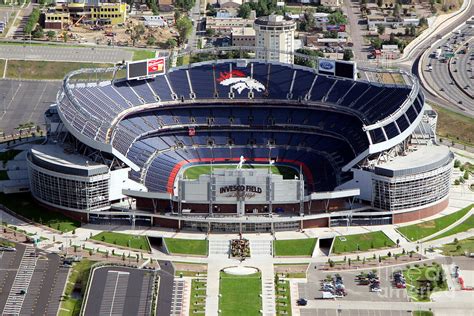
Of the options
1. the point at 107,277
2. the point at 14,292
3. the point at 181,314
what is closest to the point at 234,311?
the point at 181,314

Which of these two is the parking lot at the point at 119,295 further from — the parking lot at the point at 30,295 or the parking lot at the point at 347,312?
the parking lot at the point at 347,312

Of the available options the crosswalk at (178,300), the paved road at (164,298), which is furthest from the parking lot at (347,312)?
the paved road at (164,298)

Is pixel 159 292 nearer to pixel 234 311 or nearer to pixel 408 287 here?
pixel 234 311

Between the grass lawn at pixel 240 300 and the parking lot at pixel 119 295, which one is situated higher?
the parking lot at pixel 119 295

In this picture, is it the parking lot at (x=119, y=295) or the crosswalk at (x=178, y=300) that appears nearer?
the parking lot at (x=119, y=295)

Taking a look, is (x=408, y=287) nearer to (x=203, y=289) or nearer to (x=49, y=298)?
(x=203, y=289)

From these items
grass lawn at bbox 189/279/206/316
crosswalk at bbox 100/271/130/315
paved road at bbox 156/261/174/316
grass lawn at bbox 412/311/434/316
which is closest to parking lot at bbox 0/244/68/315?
crosswalk at bbox 100/271/130/315
